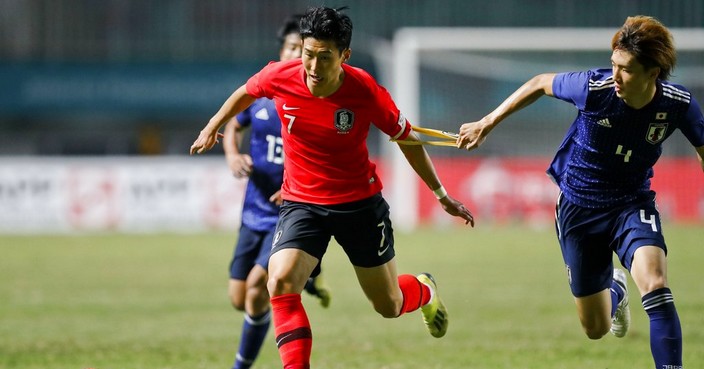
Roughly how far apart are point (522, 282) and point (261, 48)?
1812 centimetres

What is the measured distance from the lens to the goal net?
2394 centimetres

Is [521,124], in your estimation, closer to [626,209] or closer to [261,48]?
[261,48]

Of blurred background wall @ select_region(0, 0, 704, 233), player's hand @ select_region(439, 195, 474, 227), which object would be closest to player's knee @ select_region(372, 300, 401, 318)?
player's hand @ select_region(439, 195, 474, 227)

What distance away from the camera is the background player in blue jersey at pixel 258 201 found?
810cm

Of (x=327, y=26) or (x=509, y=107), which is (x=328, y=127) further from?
(x=509, y=107)

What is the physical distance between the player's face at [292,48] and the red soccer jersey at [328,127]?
1.33 meters

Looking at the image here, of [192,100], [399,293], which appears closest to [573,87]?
[399,293]

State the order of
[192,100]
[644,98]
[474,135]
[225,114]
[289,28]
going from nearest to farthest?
[644,98]
[474,135]
[225,114]
[289,28]
[192,100]

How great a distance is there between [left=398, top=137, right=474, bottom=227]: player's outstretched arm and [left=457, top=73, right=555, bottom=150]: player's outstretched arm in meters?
0.34

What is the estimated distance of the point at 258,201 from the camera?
838 cm

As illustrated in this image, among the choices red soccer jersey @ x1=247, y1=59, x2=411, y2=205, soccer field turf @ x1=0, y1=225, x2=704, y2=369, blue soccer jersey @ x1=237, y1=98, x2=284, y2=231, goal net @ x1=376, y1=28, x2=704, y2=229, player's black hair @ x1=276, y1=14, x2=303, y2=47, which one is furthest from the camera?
goal net @ x1=376, y1=28, x2=704, y2=229

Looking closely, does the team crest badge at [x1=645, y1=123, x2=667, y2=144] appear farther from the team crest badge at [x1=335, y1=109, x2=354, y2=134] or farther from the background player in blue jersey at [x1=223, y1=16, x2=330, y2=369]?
the background player in blue jersey at [x1=223, y1=16, x2=330, y2=369]

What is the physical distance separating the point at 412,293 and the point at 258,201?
154cm

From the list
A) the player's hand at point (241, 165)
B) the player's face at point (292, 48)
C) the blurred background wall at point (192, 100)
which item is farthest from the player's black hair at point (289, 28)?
the blurred background wall at point (192, 100)
